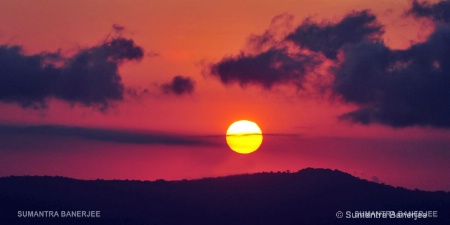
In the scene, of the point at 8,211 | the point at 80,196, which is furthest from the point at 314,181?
the point at 8,211

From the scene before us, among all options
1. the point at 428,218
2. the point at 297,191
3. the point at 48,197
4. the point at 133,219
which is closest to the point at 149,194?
the point at 133,219

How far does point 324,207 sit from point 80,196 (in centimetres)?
3636

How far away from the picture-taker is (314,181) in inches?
5138

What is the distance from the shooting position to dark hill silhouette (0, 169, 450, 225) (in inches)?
4609

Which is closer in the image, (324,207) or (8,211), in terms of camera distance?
(8,211)

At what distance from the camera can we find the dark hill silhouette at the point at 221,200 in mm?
117062

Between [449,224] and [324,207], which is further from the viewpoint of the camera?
[324,207]

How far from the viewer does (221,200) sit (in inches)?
5123

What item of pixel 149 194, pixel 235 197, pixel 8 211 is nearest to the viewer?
pixel 8 211

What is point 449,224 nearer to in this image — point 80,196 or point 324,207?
point 324,207

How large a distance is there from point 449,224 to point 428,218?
1064 centimetres

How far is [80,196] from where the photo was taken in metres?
120

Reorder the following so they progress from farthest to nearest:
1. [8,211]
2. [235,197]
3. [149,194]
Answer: [235,197]
[149,194]
[8,211]

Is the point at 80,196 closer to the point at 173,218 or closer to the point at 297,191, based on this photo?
the point at 173,218
